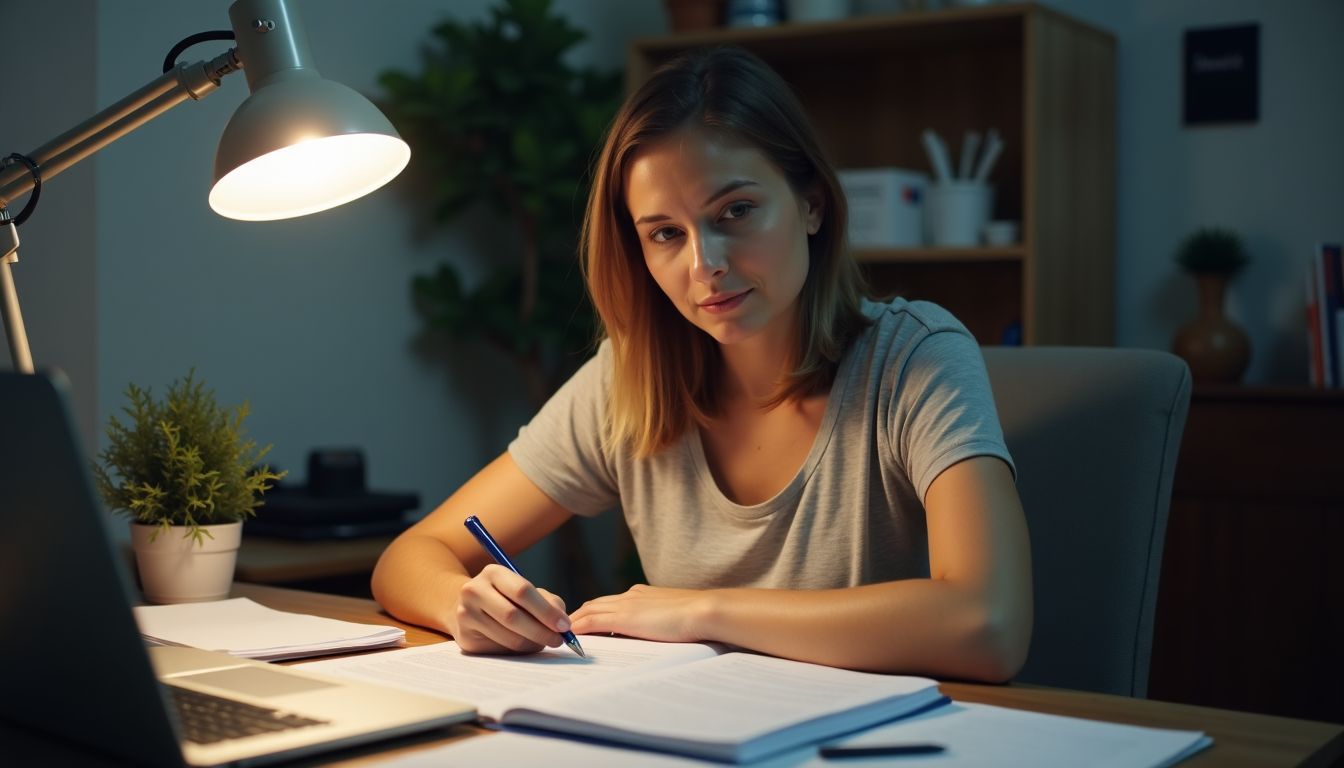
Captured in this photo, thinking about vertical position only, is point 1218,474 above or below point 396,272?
below

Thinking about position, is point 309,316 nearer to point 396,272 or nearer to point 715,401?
point 396,272

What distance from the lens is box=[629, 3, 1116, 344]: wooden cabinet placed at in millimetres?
2715

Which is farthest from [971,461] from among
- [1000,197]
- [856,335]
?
[1000,197]

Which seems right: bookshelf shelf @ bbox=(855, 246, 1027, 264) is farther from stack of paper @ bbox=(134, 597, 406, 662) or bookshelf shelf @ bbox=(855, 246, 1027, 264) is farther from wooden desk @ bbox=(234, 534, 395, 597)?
stack of paper @ bbox=(134, 597, 406, 662)

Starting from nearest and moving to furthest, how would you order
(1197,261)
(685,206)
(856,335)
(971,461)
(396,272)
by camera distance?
(971,461) → (685,206) → (856,335) → (1197,261) → (396,272)

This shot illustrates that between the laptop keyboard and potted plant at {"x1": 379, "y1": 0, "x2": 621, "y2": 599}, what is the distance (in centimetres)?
201

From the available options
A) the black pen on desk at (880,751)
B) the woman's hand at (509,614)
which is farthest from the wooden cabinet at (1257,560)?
the black pen on desk at (880,751)

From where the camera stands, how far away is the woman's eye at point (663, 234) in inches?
55.8

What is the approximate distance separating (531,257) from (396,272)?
1.01ft

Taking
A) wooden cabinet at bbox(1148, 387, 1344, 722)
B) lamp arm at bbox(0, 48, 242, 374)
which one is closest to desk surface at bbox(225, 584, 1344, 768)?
lamp arm at bbox(0, 48, 242, 374)

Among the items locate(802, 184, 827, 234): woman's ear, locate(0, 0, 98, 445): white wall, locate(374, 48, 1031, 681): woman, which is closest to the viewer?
locate(374, 48, 1031, 681): woman

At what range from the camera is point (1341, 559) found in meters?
2.32

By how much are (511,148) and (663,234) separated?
1.64m

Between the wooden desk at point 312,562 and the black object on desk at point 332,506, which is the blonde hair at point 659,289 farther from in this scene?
the black object on desk at point 332,506
